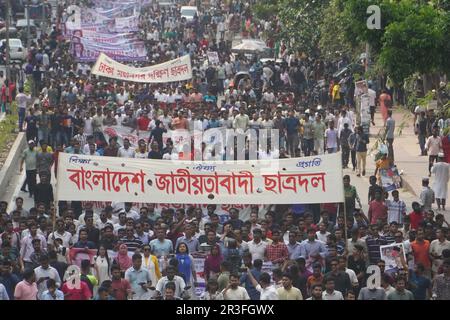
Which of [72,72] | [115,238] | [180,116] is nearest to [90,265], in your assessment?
[115,238]

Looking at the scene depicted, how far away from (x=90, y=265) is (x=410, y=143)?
15.4 meters

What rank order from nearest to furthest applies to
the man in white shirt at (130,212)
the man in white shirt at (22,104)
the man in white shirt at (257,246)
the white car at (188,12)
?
the man in white shirt at (257,246) < the man in white shirt at (130,212) < the man in white shirt at (22,104) < the white car at (188,12)

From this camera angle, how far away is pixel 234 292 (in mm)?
16234

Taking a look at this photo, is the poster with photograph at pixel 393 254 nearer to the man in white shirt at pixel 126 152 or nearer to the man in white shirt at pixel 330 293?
the man in white shirt at pixel 330 293

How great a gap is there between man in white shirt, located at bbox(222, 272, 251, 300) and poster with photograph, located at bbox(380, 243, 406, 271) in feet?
8.59

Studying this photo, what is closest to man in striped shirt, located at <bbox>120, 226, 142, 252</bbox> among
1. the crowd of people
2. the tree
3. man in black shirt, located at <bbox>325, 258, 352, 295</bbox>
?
the crowd of people

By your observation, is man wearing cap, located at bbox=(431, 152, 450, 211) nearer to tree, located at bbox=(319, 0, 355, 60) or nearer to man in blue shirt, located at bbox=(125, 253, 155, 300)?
man in blue shirt, located at bbox=(125, 253, 155, 300)

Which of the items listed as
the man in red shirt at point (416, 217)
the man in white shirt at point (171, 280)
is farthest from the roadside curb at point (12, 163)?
the man in white shirt at point (171, 280)

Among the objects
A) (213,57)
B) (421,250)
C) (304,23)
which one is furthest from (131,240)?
(213,57)

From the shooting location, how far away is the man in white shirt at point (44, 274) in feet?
55.7

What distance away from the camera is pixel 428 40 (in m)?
22.8

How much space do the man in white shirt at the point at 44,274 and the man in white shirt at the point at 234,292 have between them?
1.85m

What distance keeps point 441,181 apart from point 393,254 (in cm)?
641

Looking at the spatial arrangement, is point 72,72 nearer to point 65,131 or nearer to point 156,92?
point 156,92
